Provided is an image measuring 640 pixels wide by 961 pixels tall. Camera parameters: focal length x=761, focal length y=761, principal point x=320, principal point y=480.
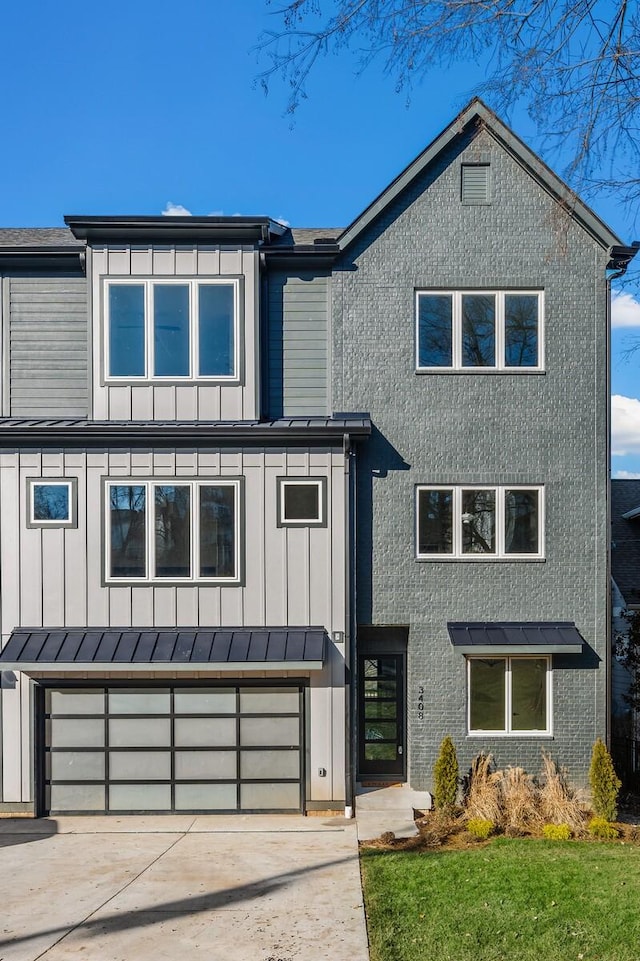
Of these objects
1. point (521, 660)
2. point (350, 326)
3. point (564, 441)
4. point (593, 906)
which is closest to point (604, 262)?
point (564, 441)

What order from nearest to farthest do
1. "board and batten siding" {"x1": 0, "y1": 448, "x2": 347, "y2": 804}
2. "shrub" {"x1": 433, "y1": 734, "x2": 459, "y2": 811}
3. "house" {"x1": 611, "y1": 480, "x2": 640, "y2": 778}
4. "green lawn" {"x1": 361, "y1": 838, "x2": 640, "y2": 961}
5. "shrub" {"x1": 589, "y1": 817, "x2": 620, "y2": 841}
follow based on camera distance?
"green lawn" {"x1": 361, "y1": 838, "x2": 640, "y2": 961}
"shrub" {"x1": 589, "y1": 817, "x2": 620, "y2": 841}
"shrub" {"x1": 433, "y1": 734, "x2": 459, "y2": 811}
"board and batten siding" {"x1": 0, "y1": 448, "x2": 347, "y2": 804}
"house" {"x1": 611, "y1": 480, "x2": 640, "y2": 778}

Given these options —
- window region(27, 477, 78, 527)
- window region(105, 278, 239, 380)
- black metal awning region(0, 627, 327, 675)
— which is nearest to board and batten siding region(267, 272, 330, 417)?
window region(105, 278, 239, 380)

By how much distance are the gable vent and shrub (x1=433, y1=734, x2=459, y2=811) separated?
27.5 feet

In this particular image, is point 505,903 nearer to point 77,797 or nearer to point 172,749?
point 172,749

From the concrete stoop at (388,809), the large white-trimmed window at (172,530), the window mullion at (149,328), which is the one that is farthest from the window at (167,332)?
the concrete stoop at (388,809)

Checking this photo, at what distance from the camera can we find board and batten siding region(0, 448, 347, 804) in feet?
37.6

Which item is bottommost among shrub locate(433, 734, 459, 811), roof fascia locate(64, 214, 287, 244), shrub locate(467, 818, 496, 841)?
shrub locate(467, 818, 496, 841)

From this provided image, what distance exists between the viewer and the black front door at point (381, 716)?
12.1 metres

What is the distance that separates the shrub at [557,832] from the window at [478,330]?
21.8 feet

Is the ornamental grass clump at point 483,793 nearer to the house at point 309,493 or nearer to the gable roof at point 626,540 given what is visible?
the house at point 309,493

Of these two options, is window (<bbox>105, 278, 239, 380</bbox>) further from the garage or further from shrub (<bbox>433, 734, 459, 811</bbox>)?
shrub (<bbox>433, 734, 459, 811</bbox>)

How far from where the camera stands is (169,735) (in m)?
11.5

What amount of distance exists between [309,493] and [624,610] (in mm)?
6484

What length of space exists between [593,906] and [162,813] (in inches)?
252
